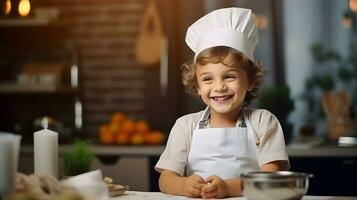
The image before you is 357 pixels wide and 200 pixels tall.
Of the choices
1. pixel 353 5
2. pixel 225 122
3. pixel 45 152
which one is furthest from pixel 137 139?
pixel 45 152

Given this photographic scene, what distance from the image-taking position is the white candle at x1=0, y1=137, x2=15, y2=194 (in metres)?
1.47

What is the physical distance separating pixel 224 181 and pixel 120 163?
200 cm

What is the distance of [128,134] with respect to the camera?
3.84m

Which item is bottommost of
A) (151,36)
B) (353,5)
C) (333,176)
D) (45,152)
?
(333,176)

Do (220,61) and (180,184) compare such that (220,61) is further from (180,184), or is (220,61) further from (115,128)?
(115,128)

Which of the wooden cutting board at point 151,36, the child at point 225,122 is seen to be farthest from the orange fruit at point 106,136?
the child at point 225,122

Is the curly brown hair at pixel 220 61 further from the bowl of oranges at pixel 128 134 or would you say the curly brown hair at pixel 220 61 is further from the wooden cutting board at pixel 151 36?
the wooden cutting board at pixel 151 36

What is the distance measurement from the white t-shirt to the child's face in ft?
0.27

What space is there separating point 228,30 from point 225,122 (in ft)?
0.87

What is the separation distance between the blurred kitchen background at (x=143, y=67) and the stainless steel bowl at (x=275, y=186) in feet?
6.86

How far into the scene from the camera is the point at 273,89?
389 cm

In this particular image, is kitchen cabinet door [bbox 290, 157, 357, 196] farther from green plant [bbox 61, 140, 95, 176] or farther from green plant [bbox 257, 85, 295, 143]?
green plant [bbox 61, 140, 95, 176]

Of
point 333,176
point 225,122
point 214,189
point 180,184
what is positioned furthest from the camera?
point 333,176

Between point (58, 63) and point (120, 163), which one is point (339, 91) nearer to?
point (120, 163)
